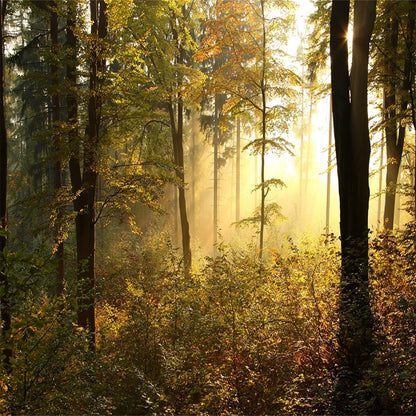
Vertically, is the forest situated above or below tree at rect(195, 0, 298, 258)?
below

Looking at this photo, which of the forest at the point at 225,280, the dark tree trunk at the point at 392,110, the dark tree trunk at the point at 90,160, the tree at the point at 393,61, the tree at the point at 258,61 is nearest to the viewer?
the forest at the point at 225,280

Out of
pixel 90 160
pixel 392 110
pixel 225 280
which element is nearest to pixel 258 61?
pixel 392 110

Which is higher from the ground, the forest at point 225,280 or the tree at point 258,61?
the tree at point 258,61

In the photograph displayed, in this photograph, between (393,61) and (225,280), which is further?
(393,61)

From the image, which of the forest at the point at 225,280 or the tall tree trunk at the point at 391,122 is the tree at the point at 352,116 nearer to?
the forest at the point at 225,280

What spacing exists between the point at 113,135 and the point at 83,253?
2943 mm

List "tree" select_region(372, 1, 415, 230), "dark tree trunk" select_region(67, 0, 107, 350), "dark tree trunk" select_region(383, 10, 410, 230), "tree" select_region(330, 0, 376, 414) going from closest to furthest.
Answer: "tree" select_region(330, 0, 376, 414) → "dark tree trunk" select_region(67, 0, 107, 350) → "tree" select_region(372, 1, 415, 230) → "dark tree trunk" select_region(383, 10, 410, 230)

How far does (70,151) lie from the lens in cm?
709

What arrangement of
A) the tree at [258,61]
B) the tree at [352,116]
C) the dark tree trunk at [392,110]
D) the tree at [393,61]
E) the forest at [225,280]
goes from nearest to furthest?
the forest at [225,280], the tree at [352,116], the tree at [393,61], the dark tree trunk at [392,110], the tree at [258,61]

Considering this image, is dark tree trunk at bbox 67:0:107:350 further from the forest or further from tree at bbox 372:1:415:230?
tree at bbox 372:1:415:230

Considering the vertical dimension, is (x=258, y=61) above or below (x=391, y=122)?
above

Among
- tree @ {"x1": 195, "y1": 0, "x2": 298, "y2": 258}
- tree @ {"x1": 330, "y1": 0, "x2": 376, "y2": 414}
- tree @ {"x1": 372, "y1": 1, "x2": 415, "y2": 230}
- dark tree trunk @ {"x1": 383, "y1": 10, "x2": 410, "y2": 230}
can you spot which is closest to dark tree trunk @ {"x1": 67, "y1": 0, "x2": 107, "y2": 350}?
tree @ {"x1": 195, "y1": 0, "x2": 298, "y2": 258}

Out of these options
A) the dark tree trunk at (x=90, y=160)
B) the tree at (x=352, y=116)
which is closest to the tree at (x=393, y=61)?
the tree at (x=352, y=116)

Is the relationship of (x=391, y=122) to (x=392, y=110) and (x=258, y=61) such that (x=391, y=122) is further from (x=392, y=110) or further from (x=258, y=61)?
(x=258, y=61)
